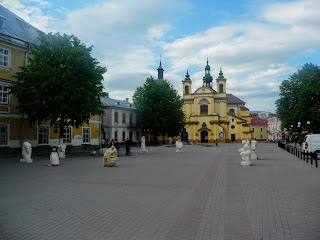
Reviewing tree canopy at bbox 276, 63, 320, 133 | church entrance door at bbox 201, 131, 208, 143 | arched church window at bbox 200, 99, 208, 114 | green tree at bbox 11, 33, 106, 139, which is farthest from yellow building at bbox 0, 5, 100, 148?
arched church window at bbox 200, 99, 208, 114

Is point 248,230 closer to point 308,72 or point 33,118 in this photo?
point 33,118

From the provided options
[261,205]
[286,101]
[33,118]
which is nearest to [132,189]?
[261,205]

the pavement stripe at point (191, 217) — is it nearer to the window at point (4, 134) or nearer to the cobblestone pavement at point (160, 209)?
the cobblestone pavement at point (160, 209)

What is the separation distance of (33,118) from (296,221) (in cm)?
2375

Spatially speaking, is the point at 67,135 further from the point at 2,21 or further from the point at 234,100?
the point at 234,100

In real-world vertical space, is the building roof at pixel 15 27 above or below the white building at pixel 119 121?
above

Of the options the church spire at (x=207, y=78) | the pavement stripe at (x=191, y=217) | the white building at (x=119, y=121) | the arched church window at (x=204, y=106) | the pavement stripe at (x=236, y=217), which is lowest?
the pavement stripe at (x=191, y=217)

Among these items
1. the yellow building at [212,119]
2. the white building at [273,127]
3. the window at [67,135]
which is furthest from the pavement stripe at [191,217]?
the white building at [273,127]

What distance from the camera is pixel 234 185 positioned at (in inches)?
420

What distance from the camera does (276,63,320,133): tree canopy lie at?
39981mm

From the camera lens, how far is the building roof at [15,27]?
26986 mm

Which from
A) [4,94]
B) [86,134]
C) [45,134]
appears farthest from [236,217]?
[86,134]

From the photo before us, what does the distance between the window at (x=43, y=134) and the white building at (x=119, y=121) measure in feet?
64.9

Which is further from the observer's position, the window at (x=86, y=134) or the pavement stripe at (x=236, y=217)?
the window at (x=86, y=134)
